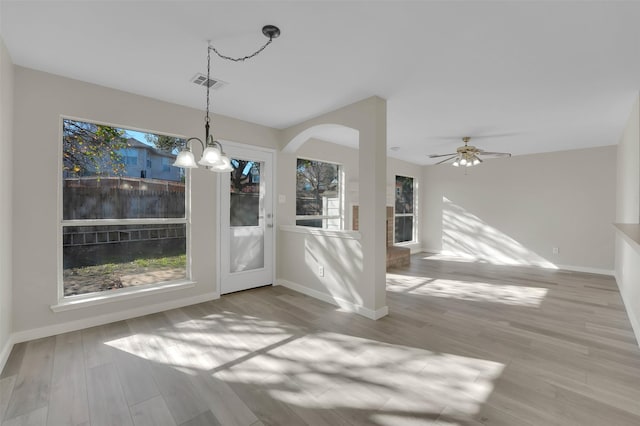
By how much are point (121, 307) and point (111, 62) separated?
2439 mm

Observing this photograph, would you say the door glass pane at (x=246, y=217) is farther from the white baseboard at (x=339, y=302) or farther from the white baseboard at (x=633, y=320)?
the white baseboard at (x=633, y=320)

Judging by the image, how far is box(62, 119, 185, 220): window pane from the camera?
2918 millimetres

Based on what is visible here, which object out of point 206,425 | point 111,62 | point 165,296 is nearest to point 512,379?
point 206,425

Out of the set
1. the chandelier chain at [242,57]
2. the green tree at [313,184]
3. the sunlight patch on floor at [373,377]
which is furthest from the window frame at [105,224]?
the green tree at [313,184]

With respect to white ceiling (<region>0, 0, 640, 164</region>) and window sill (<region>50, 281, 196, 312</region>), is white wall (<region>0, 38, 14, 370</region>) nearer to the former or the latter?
white ceiling (<region>0, 0, 640, 164</region>)

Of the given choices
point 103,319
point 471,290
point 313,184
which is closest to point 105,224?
point 103,319

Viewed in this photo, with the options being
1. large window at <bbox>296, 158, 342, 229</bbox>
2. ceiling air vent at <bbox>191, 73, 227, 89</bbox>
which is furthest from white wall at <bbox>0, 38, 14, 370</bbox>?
large window at <bbox>296, 158, 342, 229</bbox>

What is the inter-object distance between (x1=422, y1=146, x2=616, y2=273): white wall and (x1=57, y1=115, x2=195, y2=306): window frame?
6.36 metres

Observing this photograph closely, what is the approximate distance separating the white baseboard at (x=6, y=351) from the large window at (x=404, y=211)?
6.78 m

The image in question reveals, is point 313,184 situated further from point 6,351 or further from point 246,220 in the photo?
point 6,351

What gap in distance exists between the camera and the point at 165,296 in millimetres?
3406

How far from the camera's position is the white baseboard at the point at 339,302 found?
3.22 metres

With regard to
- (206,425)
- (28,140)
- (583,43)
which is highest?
(583,43)

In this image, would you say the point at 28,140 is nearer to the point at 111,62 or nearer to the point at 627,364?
the point at 111,62
